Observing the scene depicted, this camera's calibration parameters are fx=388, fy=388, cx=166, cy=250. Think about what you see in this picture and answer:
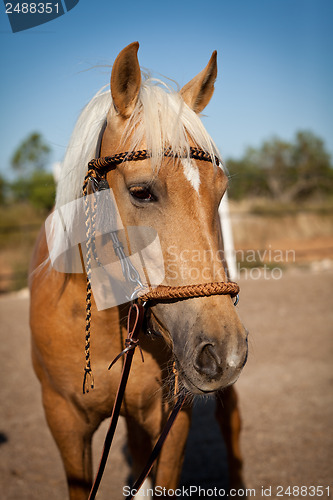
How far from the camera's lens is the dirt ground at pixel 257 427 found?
312 centimetres

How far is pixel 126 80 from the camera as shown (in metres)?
1.58

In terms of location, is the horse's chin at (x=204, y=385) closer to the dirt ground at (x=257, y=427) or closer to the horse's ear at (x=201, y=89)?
the horse's ear at (x=201, y=89)

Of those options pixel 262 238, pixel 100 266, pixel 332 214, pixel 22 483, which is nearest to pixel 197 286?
pixel 100 266

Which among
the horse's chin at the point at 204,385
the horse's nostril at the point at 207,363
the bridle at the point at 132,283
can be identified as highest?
the bridle at the point at 132,283

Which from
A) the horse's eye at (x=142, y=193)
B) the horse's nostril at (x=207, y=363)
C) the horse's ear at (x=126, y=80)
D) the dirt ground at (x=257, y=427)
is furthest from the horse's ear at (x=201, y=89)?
the dirt ground at (x=257, y=427)

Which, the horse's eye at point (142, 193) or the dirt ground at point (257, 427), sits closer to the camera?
the horse's eye at point (142, 193)

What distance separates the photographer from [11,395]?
16.4 ft

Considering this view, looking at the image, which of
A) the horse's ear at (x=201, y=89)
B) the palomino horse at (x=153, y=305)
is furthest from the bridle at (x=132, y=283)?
the horse's ear at (x=201, y=89)

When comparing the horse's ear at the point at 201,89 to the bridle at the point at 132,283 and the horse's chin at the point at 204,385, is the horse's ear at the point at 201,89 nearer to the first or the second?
the bridle at the point at 132,283

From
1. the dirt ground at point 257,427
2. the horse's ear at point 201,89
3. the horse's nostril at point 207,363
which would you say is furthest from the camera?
the dirt ground at point 257,427

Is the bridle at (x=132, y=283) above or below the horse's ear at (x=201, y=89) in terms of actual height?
below

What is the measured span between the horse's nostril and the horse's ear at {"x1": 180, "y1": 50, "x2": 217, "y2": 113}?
1.13 metres

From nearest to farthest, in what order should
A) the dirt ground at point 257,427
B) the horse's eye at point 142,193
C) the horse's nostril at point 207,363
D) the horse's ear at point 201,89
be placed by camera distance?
the horse's nostril at point 207,363 → the horse's eye at point 142,193 → the horse's ear at point 201,89 → the dirt ground at point 257,427

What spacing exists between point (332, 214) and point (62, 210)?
1677cm
